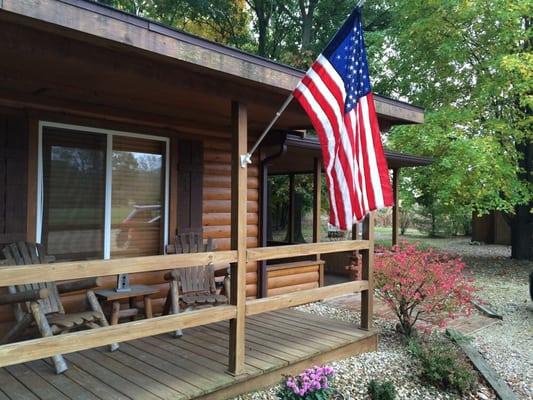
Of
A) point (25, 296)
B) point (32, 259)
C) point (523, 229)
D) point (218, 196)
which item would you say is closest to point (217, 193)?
point (218, 196)

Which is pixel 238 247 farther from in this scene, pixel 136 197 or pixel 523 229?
pixel 523 229

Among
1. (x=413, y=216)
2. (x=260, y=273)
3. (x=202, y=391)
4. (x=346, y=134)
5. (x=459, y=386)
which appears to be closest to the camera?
(x=202, y=391)

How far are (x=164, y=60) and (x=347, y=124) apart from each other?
1.31 m

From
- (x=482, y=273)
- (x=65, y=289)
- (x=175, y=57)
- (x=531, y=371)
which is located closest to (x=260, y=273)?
(x=65, y=289)

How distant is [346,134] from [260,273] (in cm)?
282

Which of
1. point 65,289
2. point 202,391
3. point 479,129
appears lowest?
point 202,391

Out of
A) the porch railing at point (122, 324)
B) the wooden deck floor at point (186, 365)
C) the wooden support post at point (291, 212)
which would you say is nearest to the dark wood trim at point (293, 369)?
the wooden deck floor at point (186, 365)

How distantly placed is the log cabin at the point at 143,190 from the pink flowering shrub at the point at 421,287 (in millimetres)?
299

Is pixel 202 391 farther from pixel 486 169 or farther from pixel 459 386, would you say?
pixel 486 169

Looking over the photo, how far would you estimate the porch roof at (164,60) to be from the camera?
1.93m

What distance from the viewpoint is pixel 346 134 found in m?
3.02

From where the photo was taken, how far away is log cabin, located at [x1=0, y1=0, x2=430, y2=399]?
225 centimetres

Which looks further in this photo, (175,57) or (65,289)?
(65,289)

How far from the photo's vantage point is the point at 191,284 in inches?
163
